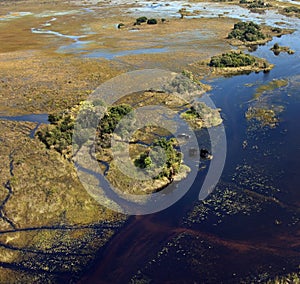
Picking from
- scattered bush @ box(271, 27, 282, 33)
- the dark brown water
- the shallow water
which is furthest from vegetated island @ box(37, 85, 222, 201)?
scattered bush @ box(271, 27, 282, 33)

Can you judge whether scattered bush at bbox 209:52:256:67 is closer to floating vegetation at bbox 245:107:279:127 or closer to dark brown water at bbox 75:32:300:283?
floating vegetation at bbox 245:107:279:127

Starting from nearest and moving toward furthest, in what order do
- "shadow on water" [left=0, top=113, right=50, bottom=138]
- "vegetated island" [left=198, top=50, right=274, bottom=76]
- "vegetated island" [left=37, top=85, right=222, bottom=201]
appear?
"vegetated island" [left=37, top=85, right=222, bottom=201] → "shadow on water" [left=0, top=113, right=50, bottom=138] → "vegetated island" [left=198, top=50, right=274, bottom=76]

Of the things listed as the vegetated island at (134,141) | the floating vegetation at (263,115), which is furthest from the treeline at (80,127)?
the floating vegetation at (263,115)

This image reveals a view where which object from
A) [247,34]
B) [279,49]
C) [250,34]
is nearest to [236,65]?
[279,49]

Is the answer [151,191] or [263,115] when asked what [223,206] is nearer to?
[151,191]

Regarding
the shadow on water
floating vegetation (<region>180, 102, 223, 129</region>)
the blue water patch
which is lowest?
floating vegetation (<region>180, 102, 223, 129</region>)

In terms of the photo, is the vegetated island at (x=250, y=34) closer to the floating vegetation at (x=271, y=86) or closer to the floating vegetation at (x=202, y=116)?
the floating vegetation at (x=271, y=86)

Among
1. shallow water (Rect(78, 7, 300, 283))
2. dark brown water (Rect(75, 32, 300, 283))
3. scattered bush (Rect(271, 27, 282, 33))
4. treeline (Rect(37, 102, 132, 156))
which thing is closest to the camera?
dark brown water (Rect(75, 32, 300, 283))

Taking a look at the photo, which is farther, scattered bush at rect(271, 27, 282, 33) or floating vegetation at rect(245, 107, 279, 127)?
scattered bush at rect(271, 27, 282, 33)

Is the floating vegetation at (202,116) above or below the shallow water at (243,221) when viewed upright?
above
